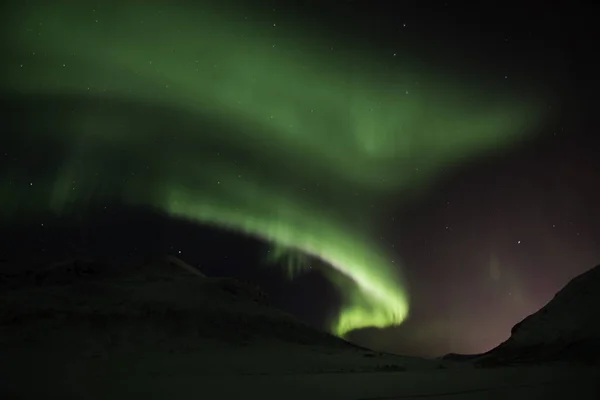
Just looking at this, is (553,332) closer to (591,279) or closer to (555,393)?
(591,279)

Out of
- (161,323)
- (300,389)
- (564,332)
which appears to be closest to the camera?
(300,389)

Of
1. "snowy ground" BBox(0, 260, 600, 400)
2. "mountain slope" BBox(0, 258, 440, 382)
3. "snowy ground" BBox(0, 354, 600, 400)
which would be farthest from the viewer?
"mountain slope" BBox(0, 258, 440, 382)

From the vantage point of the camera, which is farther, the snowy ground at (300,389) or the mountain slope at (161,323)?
the mountain slope at (161,323)

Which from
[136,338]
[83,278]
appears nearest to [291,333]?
[136,338]

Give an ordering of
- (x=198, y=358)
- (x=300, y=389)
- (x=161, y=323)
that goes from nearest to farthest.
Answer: (x=300, y=389) < (x=198, y=358) < (x=161, y=323)

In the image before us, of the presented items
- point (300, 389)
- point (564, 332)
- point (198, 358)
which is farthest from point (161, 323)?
point (300, 389)

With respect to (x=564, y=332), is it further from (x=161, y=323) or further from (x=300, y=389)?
(x=161, y=323)

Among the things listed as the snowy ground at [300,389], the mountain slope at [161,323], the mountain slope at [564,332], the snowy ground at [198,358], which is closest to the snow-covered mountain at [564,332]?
the mountain slope at [564,332]

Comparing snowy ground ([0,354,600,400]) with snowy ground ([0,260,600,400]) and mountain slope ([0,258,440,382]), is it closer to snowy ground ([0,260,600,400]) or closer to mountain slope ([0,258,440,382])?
snowy ground ([0,260,600,400])

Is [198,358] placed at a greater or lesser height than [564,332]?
lesser

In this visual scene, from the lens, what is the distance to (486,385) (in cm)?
1491

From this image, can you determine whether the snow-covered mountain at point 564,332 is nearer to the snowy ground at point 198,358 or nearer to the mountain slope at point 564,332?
the mountain slope at point 564,332

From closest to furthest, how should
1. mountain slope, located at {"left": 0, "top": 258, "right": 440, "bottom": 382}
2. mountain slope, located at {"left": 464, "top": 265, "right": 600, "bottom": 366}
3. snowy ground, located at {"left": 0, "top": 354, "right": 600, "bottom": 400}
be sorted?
1. snowy ground, located at {"left": 0, "top": 354, "right": 600, "bottom": 400}
2. mountain slope, located at {"left": 464, "top": 265, "right": 600, "bottom": 366}
3. mountain slope, located at {"left": 0, "top": 258, "right": 440, "bottom": 382}

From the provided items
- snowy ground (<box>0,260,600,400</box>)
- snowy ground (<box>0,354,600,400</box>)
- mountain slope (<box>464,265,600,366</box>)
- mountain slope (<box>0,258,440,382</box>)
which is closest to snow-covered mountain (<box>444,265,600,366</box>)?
mountain slope (<box>464,265,600,366</box>)
